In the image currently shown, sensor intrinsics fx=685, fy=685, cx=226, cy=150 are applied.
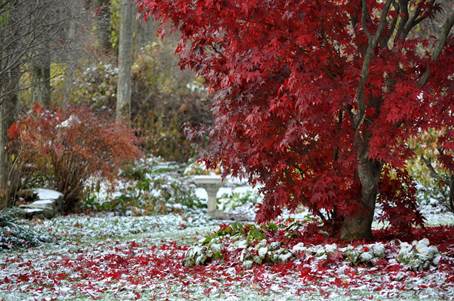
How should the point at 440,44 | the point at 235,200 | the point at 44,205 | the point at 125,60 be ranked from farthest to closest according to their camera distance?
1. the point at 125,60
2. the point at 235,200
3. the point at 44,205
4. the point at 440,44

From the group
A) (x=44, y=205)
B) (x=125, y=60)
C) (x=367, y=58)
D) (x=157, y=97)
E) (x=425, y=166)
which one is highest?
(x=125, y=60)

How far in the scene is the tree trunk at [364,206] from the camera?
275 inches

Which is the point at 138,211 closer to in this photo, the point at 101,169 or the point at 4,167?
the point at 101,169

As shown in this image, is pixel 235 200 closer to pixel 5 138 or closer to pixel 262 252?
pixel 5 138

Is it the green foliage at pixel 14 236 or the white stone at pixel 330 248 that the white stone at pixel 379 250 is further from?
the green foliage at pixel 14 236

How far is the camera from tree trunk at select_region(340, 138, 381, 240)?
6992mm

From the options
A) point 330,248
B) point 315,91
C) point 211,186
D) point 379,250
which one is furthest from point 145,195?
point 315,91

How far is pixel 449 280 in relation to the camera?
5492mm

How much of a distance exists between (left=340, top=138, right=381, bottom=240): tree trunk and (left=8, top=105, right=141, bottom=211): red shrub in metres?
6.59

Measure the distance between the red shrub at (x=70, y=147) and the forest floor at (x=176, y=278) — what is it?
3694mm

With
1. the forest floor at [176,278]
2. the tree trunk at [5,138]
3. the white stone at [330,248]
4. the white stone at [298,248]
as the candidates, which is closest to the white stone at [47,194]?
the tree trunk at [5,138]

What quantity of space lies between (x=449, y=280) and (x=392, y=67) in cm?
195

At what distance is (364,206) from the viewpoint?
7168 mm

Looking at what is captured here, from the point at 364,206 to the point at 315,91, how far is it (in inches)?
69.5
